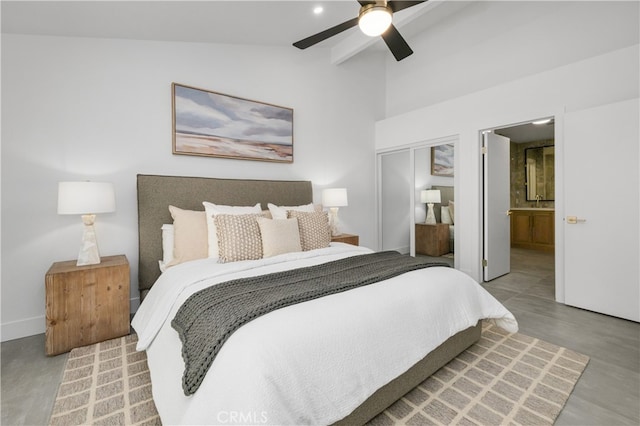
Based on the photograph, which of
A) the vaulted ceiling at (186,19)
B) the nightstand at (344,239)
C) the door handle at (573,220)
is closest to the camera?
the vaulted ceiling at (186,19)

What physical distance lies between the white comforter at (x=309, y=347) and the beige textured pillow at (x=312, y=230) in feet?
2.88

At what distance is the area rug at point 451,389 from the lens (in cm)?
153

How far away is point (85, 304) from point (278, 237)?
155 cm

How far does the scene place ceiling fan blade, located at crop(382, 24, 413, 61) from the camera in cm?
232

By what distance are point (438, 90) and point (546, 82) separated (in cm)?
153

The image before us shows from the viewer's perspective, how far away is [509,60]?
3785 millimetres

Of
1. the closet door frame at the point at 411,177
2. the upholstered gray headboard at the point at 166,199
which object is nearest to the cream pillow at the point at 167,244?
the upholstered gray headboard at the point at 166,199

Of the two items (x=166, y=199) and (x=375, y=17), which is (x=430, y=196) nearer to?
(x=375, y=17)

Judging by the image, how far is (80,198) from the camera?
7.43 feet

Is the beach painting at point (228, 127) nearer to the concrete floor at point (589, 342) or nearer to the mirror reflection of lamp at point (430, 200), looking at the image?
the mirror reflection of lamp at point (430, 200)

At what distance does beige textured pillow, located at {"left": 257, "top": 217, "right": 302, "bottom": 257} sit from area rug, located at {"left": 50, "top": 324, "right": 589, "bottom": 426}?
1.19m

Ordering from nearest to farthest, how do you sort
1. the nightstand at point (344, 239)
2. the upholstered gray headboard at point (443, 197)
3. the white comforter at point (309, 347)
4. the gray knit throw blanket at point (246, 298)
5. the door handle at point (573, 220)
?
1. the white comforter at point (309, 347)
2. the gray knit throw blanket at point (246, 298)
3. the door handle at point (573, 220)
4. the nightstand at point (344, 239)
5. the upholstered gray headboard at point (443, 197)

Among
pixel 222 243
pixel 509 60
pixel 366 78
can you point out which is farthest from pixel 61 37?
pixel 509 60

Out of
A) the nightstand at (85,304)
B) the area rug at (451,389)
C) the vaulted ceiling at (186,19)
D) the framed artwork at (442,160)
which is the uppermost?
the vaulted ceiling at (186,19)
